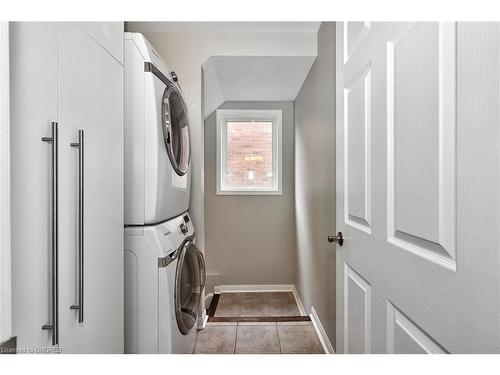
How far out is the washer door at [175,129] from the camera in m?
1.61

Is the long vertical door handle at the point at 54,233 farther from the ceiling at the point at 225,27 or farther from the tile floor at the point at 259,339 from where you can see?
the ceiling at the point at 225,27

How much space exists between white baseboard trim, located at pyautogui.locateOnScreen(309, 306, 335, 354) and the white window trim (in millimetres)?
1476

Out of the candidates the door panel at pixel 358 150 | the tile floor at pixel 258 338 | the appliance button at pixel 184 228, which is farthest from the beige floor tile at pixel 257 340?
the door panel at pixel 358 150

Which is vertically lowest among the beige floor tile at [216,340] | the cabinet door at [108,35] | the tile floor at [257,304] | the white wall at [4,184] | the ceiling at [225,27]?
the tile floor at [257,304]

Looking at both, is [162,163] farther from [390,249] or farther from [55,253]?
[390,249]

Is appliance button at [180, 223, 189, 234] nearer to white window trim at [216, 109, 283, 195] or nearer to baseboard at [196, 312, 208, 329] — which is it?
baseboard at [196, 312, 208, 329]

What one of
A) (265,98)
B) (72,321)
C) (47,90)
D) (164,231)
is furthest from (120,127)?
(265,98)

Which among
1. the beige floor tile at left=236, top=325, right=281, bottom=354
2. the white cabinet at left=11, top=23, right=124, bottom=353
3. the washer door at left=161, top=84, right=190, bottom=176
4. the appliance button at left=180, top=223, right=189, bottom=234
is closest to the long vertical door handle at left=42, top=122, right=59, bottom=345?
the white cabinet at left=11, top=23, right=124, bottom=353

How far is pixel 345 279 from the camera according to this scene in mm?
1282

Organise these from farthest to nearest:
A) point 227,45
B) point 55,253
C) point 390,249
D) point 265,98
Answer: point 265,98
point 227,45
point 390,249
point 55,253

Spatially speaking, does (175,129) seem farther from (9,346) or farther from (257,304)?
(257,304)

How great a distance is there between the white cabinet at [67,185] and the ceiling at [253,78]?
1.41 meters

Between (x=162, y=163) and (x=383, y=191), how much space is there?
1006 millimetres

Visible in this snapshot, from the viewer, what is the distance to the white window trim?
3.66 m
